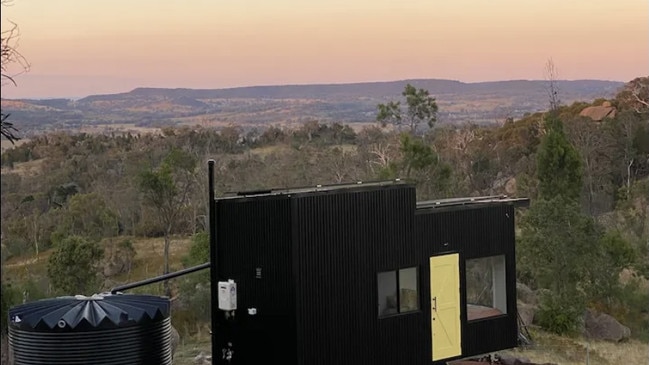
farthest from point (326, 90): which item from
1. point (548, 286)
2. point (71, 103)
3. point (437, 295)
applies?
point (437, 295)

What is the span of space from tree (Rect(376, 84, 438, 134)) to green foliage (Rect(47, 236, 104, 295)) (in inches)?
565

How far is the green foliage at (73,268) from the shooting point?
18844 millimetres

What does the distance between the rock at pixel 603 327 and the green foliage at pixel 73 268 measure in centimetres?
1139

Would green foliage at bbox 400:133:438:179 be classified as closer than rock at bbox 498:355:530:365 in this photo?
No

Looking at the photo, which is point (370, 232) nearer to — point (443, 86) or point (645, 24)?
point (645, 24)

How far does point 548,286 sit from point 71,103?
1640 centimetres

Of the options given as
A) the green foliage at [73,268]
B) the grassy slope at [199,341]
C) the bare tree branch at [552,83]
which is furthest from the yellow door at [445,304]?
the bare tree branch at [552,83]

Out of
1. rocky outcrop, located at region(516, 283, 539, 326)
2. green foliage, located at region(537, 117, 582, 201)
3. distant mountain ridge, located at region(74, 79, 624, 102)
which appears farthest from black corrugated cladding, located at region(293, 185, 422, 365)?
distant mountain ridge, located at region(74, 79, 624, 102)

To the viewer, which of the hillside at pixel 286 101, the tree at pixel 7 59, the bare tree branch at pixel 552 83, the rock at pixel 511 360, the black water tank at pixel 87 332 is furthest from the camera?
the bare tree branch at pixel 552 83

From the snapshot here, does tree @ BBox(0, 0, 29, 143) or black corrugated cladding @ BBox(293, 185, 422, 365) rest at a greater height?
tree @ BBox(0, 0, 29, 143)

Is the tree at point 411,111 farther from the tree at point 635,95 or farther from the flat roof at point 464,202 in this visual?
the flat roof at point 464,202

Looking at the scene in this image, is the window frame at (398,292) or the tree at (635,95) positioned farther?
the tree at (635,95)

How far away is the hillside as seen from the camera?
108ft

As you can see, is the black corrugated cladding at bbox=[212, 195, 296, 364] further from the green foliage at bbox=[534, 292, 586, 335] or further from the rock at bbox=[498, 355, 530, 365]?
the green foliage at bbox=[534, 292, 586, 335]
